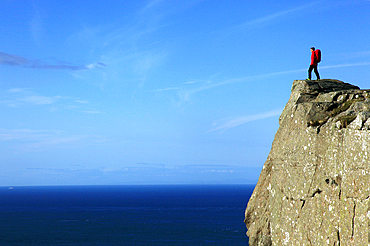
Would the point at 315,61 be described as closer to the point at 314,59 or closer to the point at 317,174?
the point at 314,59

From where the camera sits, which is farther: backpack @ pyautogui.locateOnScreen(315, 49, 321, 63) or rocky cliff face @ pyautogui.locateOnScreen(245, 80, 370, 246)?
backpack @ pyautogui.locateOnScreen(315, 49, 321, 63)

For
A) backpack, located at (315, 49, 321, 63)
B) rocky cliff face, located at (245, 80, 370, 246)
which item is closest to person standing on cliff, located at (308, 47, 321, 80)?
backpack, located at (315, 49, 321, 63)

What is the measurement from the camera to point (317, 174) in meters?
13.3

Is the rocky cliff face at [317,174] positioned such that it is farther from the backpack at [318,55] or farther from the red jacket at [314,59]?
the backpack at [318,55]

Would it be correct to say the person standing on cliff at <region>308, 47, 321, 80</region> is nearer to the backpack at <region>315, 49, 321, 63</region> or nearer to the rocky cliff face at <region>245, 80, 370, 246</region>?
the backpack at <region>315, 49, 321, 63</region>

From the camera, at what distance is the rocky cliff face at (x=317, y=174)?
11523 mm

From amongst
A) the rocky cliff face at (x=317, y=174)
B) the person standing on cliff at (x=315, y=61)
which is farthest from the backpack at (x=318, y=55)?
the rocky cliff face at (x=317, y=174)

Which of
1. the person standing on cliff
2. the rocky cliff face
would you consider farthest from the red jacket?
the rocky cliff face

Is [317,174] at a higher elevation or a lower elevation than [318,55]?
lower

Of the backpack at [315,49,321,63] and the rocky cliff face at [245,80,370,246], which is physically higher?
the backpack at [315,49,321,63]

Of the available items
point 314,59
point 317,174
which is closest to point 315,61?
point 314,59

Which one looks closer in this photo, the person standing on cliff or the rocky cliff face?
the rocky cliff face

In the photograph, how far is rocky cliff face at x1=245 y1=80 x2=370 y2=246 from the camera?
1152 centimetres

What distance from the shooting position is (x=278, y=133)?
1628cm
